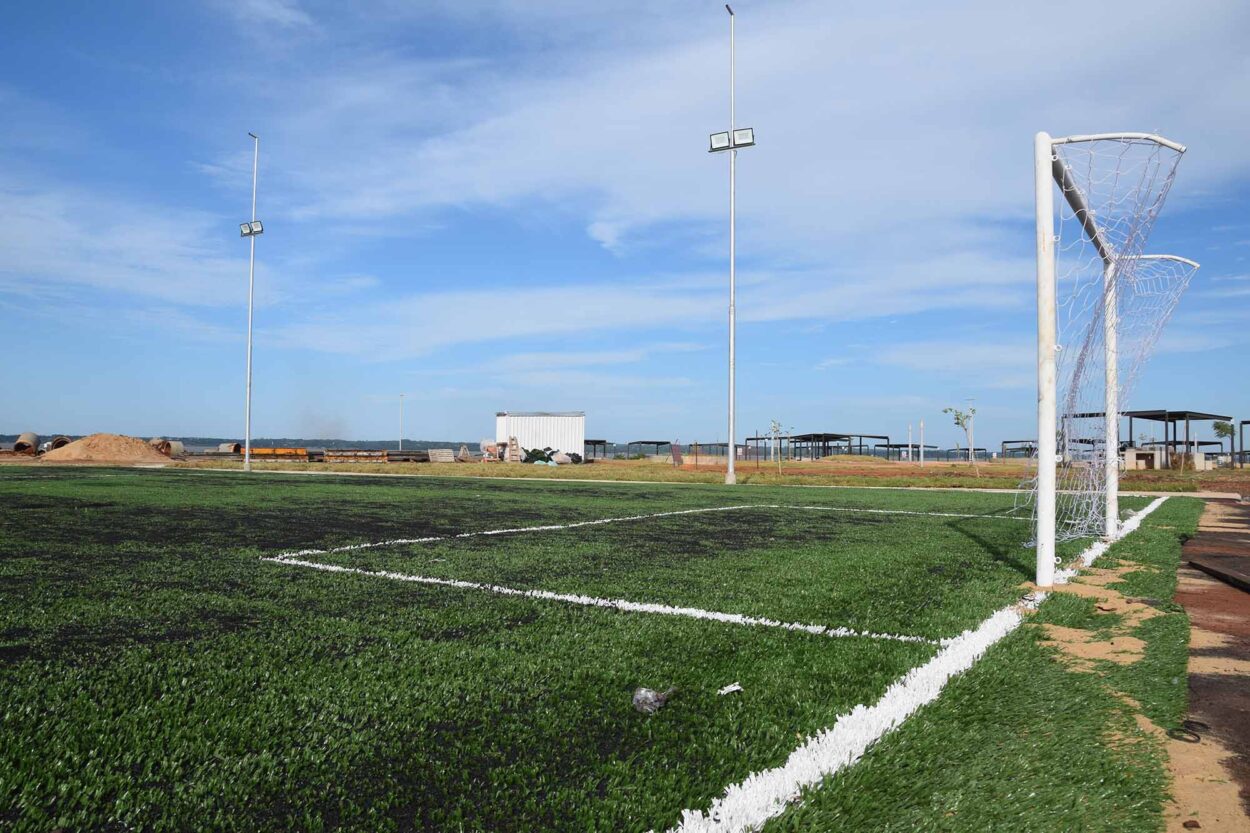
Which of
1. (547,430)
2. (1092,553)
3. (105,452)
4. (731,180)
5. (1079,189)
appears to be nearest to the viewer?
(1079,189)

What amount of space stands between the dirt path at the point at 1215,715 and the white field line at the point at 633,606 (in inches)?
40.5

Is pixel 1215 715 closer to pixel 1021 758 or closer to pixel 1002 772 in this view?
pixel 1021 758

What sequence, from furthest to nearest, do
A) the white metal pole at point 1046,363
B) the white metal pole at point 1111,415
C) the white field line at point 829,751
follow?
1. the white metal pole at point 1111,415
2. the white metal pole at point 1046,363
3. the white field line at point 829,751

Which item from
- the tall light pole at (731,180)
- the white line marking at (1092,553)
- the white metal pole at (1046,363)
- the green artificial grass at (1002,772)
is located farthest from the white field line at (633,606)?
the tall light pole at (731,180)

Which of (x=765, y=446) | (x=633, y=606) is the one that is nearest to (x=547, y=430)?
(x=765, y=446)

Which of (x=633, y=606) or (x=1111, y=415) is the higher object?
(x=1111, y=415)

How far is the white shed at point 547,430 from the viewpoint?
43688 millimetres

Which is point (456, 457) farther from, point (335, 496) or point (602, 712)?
point (602, 712)

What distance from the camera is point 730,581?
5.00 m

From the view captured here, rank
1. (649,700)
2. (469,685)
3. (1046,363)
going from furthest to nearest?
(1046,363), (469,685), (649,700)

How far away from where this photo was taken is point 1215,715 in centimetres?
273

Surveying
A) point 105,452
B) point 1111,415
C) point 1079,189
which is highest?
point 1079,189

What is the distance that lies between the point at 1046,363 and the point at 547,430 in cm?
3947

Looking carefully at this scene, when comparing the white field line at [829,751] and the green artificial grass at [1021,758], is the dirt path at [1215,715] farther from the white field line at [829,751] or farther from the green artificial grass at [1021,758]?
the white field line at [829,751]
